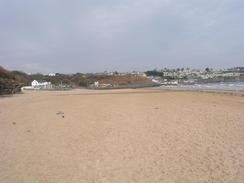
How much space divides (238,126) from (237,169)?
583cm

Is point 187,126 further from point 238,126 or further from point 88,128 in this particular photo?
point 88,128

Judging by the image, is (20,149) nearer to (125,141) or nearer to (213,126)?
(125,141)

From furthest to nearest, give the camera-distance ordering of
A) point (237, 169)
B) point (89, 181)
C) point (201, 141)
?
point (201, 141), point (237, 169), point (89, 181)

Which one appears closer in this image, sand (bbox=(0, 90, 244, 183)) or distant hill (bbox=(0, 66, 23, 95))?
sand (bbox=(0, 90, 244, 183))

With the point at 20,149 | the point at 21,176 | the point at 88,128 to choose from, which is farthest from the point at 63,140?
the point at 21,176

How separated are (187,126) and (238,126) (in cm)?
171

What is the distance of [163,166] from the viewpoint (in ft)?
23.7

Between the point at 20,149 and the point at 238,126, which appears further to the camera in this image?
the point at 238,126

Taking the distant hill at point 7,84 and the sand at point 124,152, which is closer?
the sand at point 124,152

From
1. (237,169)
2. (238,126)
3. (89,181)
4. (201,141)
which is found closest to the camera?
(89,181)

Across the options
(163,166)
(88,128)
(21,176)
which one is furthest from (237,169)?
(88,128)

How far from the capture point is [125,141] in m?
9.91

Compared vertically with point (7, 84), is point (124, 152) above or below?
below

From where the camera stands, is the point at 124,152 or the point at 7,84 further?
the point at 7,84
